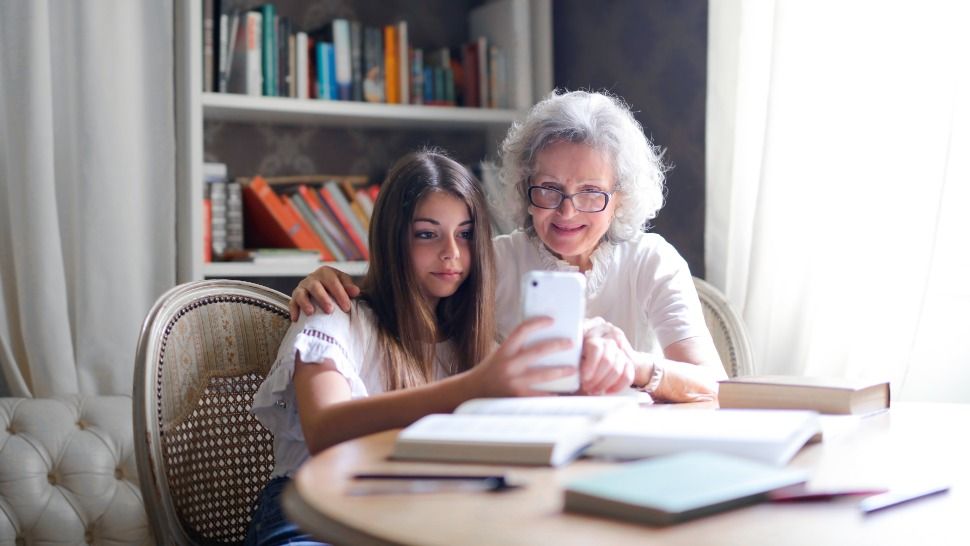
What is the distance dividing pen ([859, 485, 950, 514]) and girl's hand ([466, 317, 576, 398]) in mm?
370

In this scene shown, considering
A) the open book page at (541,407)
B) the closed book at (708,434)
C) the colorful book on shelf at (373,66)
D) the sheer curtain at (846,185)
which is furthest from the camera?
the colorful book on shelf at (373,66)

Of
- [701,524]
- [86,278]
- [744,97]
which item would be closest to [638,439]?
[701,524]

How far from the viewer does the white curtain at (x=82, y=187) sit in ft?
8.29

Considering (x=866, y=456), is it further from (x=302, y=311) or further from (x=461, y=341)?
(x=302, y=311)

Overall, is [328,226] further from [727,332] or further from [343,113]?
[727,332]

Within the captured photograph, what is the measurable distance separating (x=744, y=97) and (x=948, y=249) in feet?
2.21

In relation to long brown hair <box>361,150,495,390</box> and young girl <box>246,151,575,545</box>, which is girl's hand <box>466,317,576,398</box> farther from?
long brown hair <box>361,150,495,390</box>

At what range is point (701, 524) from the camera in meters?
0.76

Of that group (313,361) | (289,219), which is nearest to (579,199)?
(313,361)

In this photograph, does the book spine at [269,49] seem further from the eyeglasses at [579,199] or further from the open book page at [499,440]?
the open book page at [499,440]

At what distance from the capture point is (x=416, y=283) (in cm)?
161

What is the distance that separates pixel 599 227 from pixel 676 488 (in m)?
1.12

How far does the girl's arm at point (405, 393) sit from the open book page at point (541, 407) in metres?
0.02

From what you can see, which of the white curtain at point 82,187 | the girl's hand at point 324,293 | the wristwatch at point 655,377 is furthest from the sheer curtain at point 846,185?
the white curtain at point 82,187
